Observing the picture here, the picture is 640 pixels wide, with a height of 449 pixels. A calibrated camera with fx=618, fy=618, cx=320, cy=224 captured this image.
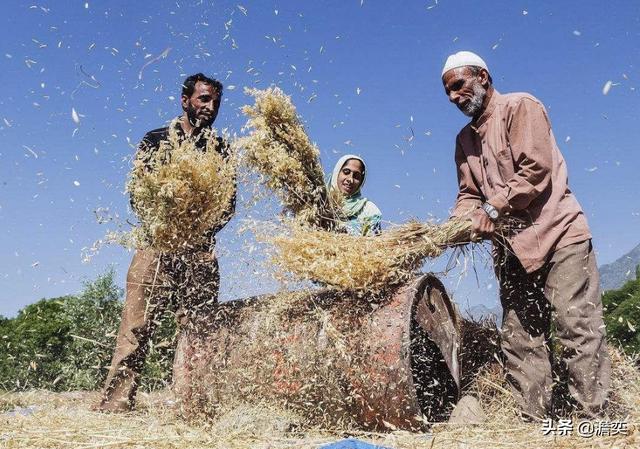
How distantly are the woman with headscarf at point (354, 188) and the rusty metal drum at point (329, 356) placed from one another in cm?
120

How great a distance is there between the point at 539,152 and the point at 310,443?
91.7 inches

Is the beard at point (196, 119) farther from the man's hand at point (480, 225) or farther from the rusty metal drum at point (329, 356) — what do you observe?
the man's hand at point (480, 225)

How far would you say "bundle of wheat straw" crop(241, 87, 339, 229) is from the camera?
4656mm

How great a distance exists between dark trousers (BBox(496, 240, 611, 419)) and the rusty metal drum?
0.46 metres

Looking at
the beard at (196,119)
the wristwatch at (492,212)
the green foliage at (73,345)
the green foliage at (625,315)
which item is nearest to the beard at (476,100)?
the wristwatch at (492,212)

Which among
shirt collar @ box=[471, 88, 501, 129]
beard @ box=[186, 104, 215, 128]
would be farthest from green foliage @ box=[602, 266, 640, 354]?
beard @ box=[186, 104, 215, 128]

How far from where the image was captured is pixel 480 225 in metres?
4.05

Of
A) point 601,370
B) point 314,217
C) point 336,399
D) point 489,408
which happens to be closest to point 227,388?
point 336,399

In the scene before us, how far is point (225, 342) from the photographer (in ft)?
14.1

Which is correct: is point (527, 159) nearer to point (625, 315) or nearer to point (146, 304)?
→ point (146, 304)

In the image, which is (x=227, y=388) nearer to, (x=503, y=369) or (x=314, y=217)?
(x=314, y=217)

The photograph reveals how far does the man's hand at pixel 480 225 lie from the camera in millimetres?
4047

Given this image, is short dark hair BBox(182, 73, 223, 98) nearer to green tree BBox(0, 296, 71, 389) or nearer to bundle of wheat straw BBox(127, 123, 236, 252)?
bundle of wheat straw BBox(127, 123, 236, 252)

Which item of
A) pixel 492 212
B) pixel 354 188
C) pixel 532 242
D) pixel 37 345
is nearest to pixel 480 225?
pixel 492 212
